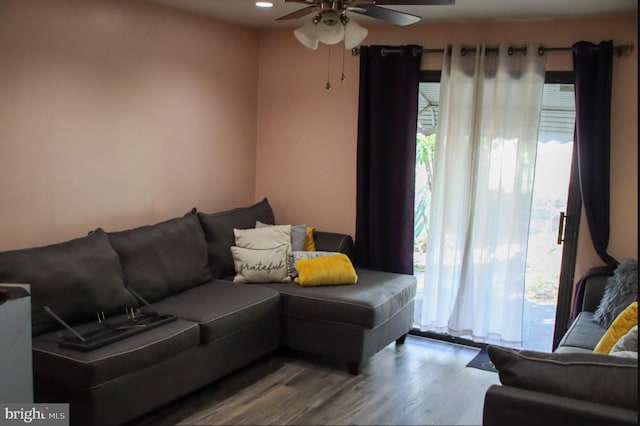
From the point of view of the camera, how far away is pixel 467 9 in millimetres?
3887

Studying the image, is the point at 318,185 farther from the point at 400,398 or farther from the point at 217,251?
the point at 400,398

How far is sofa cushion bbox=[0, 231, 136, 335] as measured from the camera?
299 centimetres

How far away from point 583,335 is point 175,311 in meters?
2.31

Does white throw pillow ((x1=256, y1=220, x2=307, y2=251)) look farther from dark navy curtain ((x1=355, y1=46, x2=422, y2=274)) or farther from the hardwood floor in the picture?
the hardwood floor

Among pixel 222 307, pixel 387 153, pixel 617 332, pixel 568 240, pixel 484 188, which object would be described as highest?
pixel 387 153

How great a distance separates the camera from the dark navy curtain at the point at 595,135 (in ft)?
12.7

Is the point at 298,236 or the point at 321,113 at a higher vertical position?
the point at 321,113

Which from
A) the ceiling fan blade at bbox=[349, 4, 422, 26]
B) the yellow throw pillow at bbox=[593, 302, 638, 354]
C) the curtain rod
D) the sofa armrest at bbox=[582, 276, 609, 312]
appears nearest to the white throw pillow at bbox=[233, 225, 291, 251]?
the curtain rod

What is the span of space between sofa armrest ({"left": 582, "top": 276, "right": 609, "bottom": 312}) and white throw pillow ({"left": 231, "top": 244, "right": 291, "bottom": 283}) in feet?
6.47

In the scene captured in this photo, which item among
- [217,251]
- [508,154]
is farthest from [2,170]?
[508,154]

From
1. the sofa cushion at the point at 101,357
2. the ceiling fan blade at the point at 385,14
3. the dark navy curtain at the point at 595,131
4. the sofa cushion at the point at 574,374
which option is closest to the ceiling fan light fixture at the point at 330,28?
the ceiling fan blade at the point at 385,14

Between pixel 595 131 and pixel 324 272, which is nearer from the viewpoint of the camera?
pixel 595 131

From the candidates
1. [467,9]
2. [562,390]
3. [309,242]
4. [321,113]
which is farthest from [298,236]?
[562,390]

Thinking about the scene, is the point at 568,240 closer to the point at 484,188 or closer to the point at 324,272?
the point at 484,188
